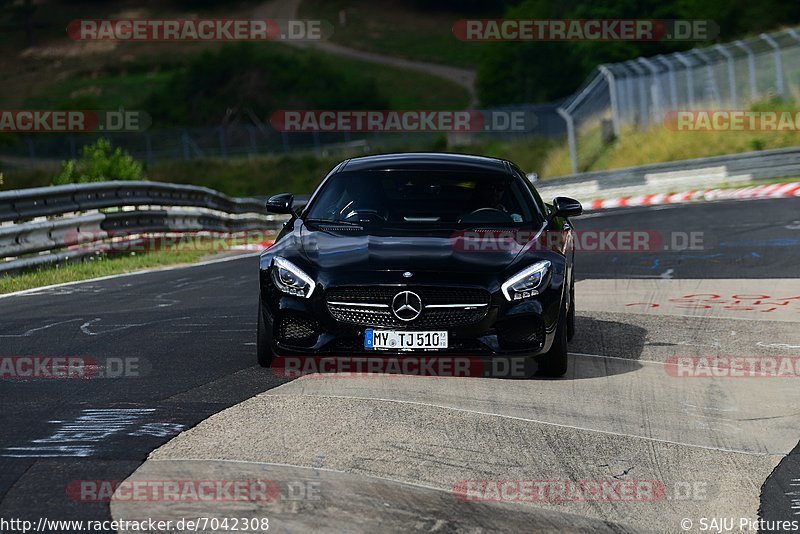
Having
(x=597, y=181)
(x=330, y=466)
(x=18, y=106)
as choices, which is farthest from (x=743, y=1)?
(x=330, y=466)

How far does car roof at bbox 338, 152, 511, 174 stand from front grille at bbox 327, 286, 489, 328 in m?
1.83

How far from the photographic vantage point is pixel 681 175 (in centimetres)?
3294

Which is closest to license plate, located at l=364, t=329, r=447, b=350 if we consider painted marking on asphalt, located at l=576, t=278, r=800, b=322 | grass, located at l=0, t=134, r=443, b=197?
painted marking on asphalt, located at l=576, t=278, r=800, b=322

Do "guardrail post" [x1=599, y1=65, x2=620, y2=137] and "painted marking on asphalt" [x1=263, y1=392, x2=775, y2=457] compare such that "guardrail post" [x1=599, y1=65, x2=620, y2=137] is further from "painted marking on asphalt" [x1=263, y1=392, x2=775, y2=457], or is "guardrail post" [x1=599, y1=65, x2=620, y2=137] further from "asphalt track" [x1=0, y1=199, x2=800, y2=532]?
"painted marking on asphalt" [x1=263, y1=392, x2=775, y2=457]

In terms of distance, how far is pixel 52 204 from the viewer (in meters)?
17.3

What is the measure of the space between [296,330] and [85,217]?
1013 cm

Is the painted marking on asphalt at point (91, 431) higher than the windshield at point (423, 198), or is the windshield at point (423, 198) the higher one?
the windshield at point (423, 198)

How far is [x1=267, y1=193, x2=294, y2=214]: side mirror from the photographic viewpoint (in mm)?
9875

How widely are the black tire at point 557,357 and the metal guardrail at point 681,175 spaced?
23216 millimetres

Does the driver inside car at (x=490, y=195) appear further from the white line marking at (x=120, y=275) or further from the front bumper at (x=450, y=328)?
the white line marking at (x=120, y=275)

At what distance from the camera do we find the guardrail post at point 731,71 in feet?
121

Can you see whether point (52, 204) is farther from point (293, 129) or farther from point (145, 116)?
point (145, 116)

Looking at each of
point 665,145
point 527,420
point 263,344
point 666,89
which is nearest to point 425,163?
point 263,344

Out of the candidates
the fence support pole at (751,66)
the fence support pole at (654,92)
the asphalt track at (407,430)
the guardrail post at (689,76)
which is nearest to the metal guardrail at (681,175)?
the fence support pole at (751,66)
